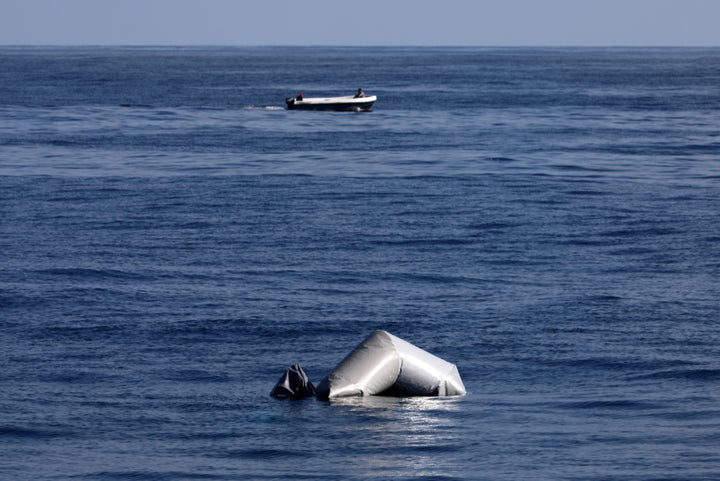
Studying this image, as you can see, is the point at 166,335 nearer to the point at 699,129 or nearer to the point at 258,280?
the point at 258,280

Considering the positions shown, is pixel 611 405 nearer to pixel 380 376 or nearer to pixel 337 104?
pixel 380 376

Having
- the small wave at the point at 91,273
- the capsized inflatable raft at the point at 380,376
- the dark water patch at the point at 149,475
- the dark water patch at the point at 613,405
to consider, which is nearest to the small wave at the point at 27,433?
the dark water patch at the point at 149,475

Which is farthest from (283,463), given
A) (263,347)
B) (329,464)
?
(263,347)

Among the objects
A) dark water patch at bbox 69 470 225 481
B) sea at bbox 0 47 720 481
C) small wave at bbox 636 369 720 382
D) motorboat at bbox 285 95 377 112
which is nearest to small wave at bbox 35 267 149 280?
sea at bbox 0 47 720 481

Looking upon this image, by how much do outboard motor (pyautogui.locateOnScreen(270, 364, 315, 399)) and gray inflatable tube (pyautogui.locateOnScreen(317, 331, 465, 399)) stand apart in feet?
0.82

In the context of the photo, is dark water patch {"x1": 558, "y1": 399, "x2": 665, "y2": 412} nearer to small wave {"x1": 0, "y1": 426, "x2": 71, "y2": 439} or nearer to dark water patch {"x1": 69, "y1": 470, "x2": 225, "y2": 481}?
dark water patch {"x1": 69, "y1": 470, "x2": 225, "y2": 481}

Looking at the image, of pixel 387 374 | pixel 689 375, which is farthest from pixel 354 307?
pixel 689 375

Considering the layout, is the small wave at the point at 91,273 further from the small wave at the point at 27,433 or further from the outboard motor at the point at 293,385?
the small wave at the point at 27,433

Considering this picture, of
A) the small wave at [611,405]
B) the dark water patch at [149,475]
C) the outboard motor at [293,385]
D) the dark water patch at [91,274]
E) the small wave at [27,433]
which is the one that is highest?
the outboard motor at [293,385]

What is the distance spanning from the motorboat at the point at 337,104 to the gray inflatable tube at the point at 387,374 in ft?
222

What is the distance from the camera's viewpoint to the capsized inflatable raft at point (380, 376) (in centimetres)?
1902

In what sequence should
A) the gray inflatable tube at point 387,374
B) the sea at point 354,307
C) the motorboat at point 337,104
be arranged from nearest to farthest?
the sea at point 354,307 → the gray inflatable tube at point 387,374 → the motorboat at point 337,104

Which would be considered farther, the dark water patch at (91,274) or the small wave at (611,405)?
the dark water patch at (91,274)

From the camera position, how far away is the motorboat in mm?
86500
